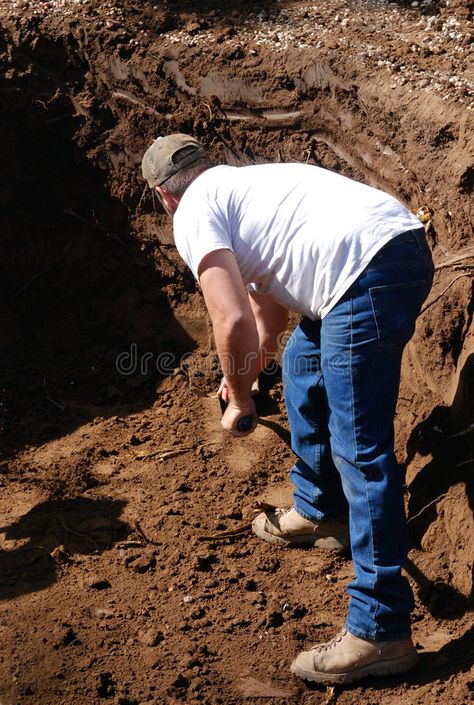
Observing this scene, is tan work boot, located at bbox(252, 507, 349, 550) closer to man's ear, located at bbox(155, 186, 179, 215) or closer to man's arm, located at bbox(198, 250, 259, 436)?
man's arm, located at bbox(198, 250, 259, 436)

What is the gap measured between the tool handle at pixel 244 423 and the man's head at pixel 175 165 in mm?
864

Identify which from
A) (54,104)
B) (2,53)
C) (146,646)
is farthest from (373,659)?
(2,53)

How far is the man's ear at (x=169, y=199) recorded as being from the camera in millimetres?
3285

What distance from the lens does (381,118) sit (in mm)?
4617

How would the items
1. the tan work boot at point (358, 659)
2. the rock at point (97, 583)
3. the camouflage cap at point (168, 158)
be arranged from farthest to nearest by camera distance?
the rock at point (97, 583) → the camouflage cap at point (168, 158) → the tan work boot at point (358, 659)

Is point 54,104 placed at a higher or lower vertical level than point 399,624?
higher

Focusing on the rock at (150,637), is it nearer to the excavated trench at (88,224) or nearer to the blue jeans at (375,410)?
the blue jeans at (375,410)

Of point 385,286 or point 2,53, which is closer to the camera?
point 385,286

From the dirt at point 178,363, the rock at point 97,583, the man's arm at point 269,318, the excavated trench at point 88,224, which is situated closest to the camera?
the dirt at point 178,363

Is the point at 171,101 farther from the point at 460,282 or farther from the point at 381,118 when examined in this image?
the point at 460,282

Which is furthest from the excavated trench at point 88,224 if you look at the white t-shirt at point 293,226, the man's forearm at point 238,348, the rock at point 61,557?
the man's forearm at point 238,348

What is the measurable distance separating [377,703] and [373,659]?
0.51 feet

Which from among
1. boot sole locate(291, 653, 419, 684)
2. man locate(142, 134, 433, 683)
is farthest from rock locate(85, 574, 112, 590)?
boot sole locate(291, 653, 419, 684)

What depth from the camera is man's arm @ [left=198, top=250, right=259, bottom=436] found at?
297 centimetres
